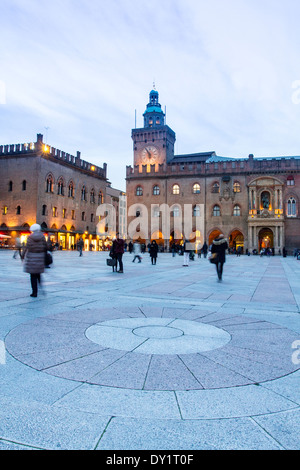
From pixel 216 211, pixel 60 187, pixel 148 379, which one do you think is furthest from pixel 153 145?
pixel 148 379

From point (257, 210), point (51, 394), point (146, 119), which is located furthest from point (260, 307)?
point (146, 119)

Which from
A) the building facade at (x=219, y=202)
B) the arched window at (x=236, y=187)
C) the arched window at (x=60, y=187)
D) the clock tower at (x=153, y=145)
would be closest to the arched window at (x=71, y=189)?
the arched window at (x=60, y=187)

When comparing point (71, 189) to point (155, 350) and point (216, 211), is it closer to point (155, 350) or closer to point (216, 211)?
point (216, 211)

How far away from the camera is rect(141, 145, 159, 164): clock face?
65.0 m

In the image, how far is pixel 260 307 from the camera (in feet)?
23.2

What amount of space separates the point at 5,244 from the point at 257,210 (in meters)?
34.5

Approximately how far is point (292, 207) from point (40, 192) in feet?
114

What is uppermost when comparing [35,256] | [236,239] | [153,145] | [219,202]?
[153,145]

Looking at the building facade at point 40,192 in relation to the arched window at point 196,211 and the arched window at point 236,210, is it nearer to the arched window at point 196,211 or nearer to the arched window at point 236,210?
the arched window at point 196,211

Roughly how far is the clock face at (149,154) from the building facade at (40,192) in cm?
1566

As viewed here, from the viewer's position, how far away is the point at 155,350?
13.4ft

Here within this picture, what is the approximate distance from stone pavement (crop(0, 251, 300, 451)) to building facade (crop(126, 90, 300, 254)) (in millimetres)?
47848

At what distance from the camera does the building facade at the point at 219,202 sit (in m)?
51.5

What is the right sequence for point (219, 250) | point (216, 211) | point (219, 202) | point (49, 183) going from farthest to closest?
point (216, 211)
point (219, 202)
point (49, 183)
point (219, 250)
